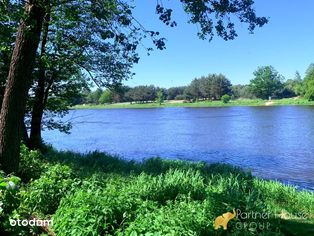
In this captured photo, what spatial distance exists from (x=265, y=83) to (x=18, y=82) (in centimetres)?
14860

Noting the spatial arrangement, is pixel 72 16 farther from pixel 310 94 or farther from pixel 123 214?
pixel 310 94

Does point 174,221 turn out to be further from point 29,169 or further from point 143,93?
point 143,93

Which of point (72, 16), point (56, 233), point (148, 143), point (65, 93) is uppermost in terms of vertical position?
point (72, 16)

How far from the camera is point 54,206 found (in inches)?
257

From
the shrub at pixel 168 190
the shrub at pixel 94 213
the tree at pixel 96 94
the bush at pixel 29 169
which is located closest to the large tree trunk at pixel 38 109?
the tree at pixel 96 94

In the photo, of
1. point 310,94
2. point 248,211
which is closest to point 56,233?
point 248,211

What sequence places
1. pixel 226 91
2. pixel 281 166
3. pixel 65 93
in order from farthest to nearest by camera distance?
1. pixel 226 91
2. pixel 281 166
3. pixel 65 93

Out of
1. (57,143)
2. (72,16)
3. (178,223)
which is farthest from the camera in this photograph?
(57,143)

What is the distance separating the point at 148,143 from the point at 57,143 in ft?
26.1

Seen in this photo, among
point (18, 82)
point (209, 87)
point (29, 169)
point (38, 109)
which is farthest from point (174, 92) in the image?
point (18, 82)

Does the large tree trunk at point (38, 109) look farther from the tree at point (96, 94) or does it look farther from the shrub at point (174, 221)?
the shrub at point (174, 221)

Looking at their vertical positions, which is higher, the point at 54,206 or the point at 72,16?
the point at 72,16

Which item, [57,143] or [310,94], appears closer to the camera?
[57,143]

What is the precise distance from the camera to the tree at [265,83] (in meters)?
148
